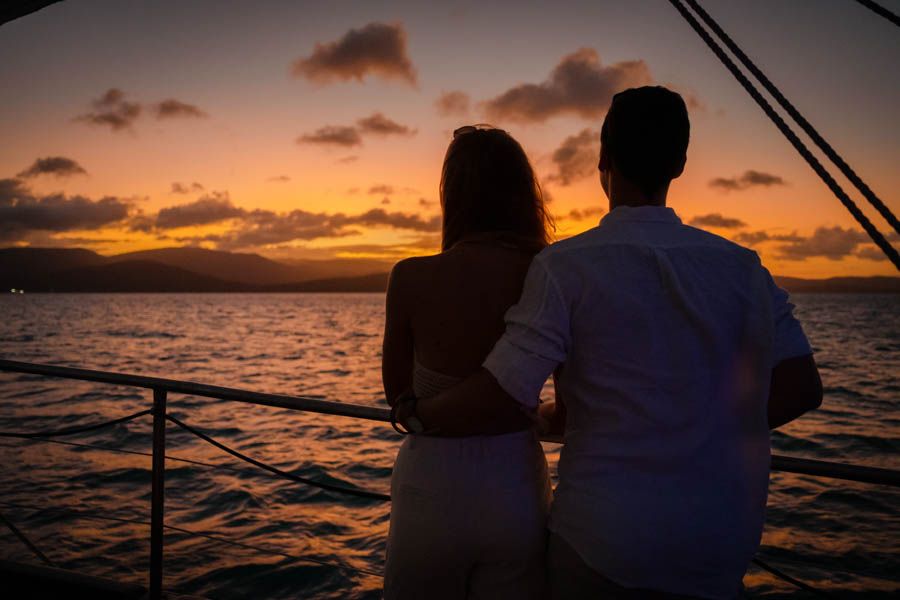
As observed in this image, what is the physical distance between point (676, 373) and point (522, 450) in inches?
20.6

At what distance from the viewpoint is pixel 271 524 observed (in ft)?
22.9

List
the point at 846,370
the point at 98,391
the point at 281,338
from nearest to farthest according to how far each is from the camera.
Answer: the point at 98,391, the point at 846,370, the point at 281,338

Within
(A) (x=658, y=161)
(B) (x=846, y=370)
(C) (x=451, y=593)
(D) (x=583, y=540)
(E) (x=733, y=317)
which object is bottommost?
(B) (x=846, y=370)

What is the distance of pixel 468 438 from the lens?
1.49 metres

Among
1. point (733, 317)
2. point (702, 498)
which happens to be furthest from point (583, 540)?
point (733, 317)

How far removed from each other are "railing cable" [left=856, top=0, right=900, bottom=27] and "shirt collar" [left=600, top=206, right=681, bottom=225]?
1.00 metres

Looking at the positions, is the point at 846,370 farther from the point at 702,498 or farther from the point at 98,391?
the point at 702,498

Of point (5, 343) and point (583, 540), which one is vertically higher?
point (583, 540)

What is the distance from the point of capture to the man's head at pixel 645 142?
1.19 meters

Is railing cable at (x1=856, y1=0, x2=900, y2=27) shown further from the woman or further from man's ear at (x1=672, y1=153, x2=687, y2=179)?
the woman

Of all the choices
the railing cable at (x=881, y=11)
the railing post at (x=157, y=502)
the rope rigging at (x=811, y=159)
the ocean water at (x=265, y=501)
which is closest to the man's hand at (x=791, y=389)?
the rope rigging at (x=811, y=159)

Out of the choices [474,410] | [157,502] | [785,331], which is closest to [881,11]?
[785,331]

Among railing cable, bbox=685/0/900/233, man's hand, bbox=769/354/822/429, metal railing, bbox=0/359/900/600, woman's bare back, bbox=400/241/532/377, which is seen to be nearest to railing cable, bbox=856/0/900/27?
railing cable, bbox=685/0/900/233

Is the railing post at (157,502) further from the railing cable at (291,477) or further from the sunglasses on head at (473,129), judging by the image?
the sunglasses on head at (473,129)
